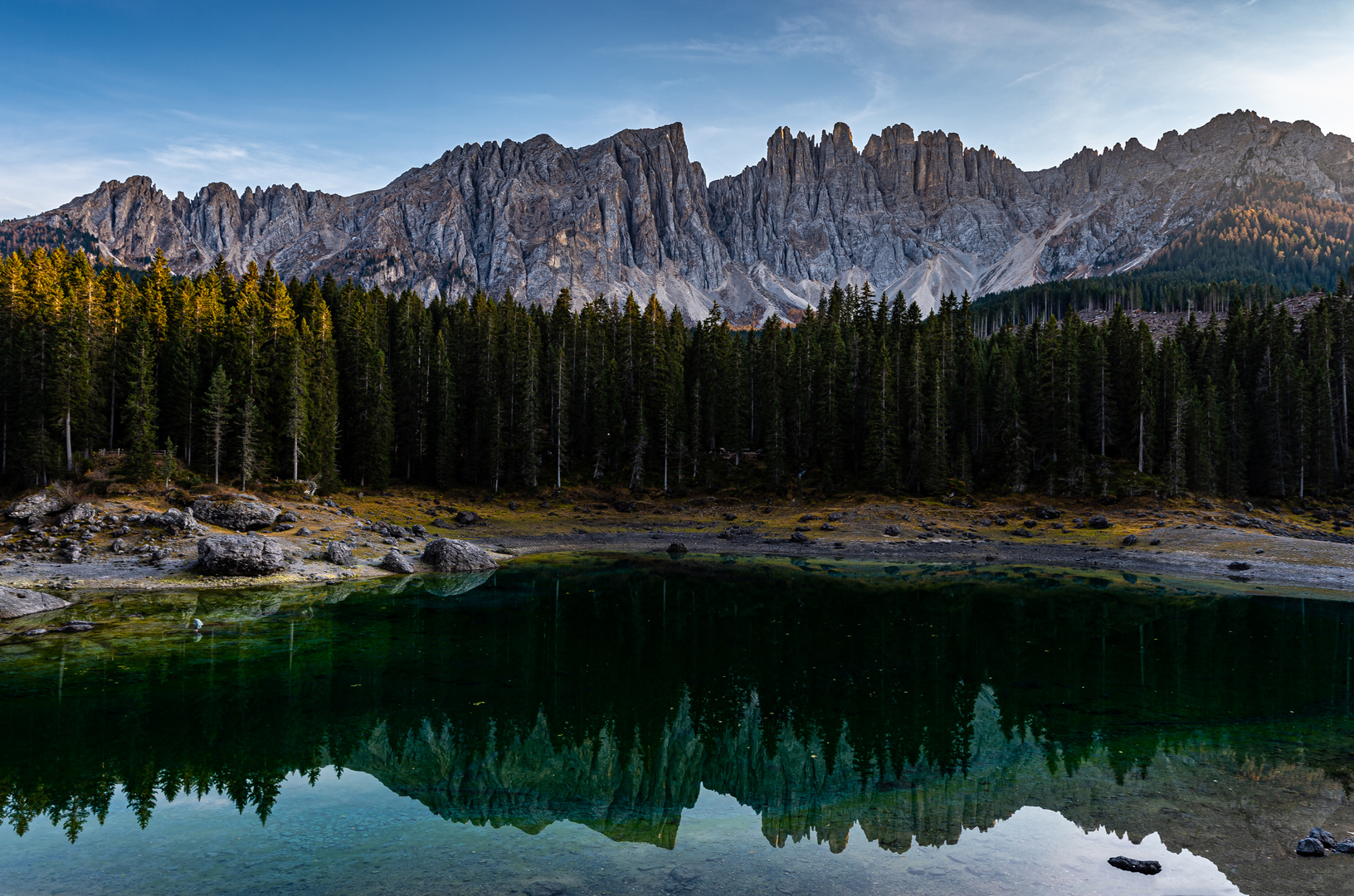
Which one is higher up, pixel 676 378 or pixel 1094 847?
pixel 676 378

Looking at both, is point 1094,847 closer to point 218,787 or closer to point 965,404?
point 218,787

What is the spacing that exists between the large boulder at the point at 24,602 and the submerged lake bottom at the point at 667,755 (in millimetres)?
2408

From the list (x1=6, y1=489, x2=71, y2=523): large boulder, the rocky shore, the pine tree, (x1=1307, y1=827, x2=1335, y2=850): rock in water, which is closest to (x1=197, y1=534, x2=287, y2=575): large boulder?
the rocky shore

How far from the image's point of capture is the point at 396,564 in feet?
158

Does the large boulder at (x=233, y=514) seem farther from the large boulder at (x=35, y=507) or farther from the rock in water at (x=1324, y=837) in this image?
the rock in water at (x=1324, y=837)

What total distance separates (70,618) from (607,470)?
6030 cm

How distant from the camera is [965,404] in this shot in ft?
293

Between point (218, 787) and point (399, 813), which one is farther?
point (218, 787)

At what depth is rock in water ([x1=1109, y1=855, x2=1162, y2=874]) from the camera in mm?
12219

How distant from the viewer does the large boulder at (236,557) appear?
141 ft

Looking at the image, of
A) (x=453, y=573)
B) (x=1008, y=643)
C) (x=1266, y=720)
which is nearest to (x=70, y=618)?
(x=453, y=573)

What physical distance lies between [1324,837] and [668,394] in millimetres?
77029

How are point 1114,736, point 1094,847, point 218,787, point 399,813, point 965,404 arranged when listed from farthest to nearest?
point 965,404, point 1114,736, point 218,787, point 399,813, point 1094,847

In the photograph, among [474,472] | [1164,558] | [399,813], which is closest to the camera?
[399,813]
